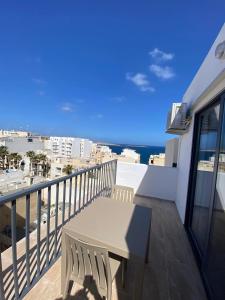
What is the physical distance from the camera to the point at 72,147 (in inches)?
1817

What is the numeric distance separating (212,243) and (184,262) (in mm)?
536

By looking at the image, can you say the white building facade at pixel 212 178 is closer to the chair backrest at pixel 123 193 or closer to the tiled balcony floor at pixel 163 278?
the tiled balcony floor at pixel 163 278

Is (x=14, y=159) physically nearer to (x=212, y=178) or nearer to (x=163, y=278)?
(x=163, y=278)

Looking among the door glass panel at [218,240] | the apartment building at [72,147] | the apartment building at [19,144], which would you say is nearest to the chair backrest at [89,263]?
the door glass panel at [218,240]

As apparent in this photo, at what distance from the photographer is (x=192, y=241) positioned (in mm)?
2404

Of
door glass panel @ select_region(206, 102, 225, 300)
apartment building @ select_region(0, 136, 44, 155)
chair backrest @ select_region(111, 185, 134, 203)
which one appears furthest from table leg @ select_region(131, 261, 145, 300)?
apartment building @ select_region(0, 136, 44, 155)

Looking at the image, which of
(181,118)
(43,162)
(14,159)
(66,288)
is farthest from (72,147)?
(66,288)

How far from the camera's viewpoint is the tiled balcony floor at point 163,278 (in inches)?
55.7

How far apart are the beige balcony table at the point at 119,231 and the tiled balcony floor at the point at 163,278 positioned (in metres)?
0.20

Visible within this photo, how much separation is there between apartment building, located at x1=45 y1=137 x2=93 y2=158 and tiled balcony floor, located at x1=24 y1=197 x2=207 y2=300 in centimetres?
4405

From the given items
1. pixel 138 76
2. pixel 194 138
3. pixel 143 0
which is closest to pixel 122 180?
pixel 194 138

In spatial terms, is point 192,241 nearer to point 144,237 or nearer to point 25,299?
point 144,237

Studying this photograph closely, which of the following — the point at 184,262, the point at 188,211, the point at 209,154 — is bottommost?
the point at 184,262

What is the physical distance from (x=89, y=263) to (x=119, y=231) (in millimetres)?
318
